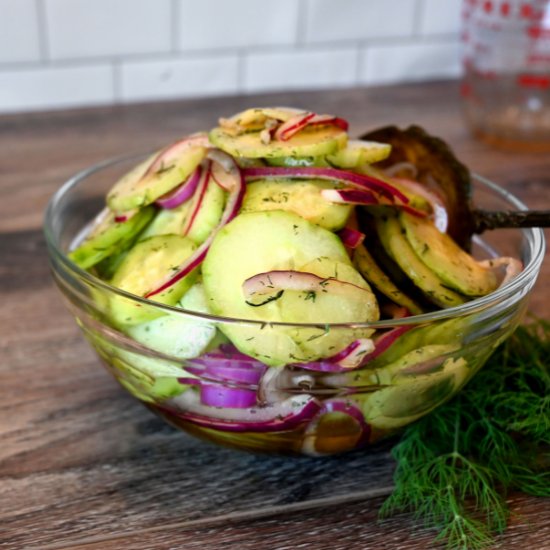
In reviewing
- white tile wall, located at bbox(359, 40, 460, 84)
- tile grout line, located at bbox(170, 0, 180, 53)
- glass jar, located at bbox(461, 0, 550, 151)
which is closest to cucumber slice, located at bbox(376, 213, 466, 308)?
glass jar, located at bbox(461, 0, 550, 151)

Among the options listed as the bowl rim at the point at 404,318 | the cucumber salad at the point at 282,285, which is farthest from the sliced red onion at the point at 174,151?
the bowl rim at the point at 404,318

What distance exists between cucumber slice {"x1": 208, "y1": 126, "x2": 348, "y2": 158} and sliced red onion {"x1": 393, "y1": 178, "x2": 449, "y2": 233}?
8 cm

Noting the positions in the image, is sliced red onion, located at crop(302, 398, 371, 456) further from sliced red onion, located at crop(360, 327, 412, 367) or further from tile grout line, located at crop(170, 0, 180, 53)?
tile grout line, located at crop(170, 0, 180, 53)

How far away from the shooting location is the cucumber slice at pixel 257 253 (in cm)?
59

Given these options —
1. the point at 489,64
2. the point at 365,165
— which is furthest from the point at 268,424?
the point at 489,64

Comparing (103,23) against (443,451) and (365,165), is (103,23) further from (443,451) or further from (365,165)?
(443,451)

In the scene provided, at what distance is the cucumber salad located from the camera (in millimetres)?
583

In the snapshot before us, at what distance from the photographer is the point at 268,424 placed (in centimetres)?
62

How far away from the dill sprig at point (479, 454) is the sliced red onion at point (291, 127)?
27cm

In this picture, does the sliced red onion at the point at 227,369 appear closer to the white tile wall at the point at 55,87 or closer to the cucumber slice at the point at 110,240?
the cucumber slice at the point at 110,240

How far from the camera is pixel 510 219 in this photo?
74 cm

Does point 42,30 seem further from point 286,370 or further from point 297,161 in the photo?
point 286,370

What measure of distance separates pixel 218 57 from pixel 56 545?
1252 millimetres

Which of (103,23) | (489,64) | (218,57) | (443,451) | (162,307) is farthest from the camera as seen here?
(218,57)
